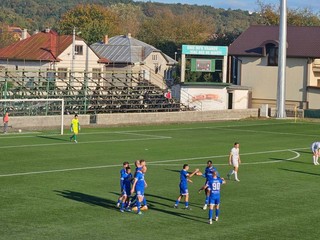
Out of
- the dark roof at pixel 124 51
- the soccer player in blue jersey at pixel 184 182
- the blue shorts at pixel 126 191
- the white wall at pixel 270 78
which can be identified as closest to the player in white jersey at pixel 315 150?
the soccer player in blue jersey at pixel 184 182

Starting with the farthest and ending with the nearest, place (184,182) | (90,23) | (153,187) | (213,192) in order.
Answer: (90,23) < (153,187) < (184,182) < (213,192)

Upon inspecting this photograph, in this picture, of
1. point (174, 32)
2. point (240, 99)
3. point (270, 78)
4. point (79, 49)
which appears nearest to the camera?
point (240, 99)

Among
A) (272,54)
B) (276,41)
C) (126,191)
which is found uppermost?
(276,41)

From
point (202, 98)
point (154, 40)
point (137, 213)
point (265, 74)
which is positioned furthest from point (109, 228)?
point (154, 40)

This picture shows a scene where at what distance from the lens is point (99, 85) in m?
72.6

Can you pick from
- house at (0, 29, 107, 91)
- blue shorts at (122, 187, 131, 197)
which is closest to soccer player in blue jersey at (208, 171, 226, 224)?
blue shorts at (122, 187, 131, 197)

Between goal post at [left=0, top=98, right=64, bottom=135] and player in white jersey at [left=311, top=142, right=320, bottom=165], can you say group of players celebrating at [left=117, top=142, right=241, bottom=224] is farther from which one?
goal post at [left=0, top=98, right=64, bottom=135]

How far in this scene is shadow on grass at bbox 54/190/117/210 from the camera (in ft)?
95.6

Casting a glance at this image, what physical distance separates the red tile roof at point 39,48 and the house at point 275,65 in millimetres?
20611

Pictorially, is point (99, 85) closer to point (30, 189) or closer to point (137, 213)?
point (30, 189)

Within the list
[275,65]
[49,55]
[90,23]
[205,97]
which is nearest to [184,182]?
[205,97]

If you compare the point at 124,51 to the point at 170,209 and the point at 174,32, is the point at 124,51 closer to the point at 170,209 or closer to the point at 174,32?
the point at 174,32

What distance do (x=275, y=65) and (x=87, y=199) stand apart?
62325mm

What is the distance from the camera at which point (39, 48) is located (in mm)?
95688
